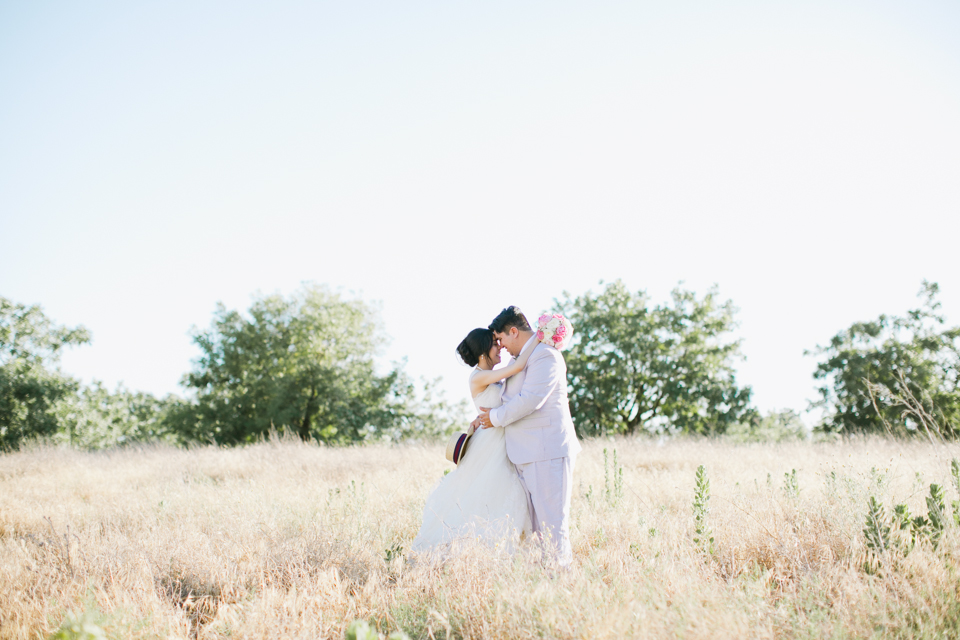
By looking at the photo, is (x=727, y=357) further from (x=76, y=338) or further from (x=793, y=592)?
(x=76, y=338)

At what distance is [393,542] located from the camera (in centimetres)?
521

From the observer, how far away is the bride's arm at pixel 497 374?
4.40 m

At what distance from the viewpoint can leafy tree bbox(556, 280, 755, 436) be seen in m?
26.1

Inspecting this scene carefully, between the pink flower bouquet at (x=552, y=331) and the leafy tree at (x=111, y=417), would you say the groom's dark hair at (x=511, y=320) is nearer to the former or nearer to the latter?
the pink flower bouquet at (x=552, y=331)

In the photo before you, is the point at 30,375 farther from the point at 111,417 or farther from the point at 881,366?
the point at 881,366

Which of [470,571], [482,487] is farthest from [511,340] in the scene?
[470,571]

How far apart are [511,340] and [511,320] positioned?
17 cm

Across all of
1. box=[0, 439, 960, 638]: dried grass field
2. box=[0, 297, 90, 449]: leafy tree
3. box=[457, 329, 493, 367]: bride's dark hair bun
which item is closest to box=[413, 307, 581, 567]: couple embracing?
box=[457, 329, 493, 367]: bride's dark hair bun

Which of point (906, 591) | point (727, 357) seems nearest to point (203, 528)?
point (906, 591)

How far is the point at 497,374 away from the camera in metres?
4.43

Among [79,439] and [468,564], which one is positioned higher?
[468,564]

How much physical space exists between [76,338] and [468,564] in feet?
110

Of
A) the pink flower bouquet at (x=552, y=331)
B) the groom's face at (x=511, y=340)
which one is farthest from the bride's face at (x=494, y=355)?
the pink flower bouquet at (x=552, y=331)

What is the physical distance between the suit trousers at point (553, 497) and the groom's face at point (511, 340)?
0.92 metres
